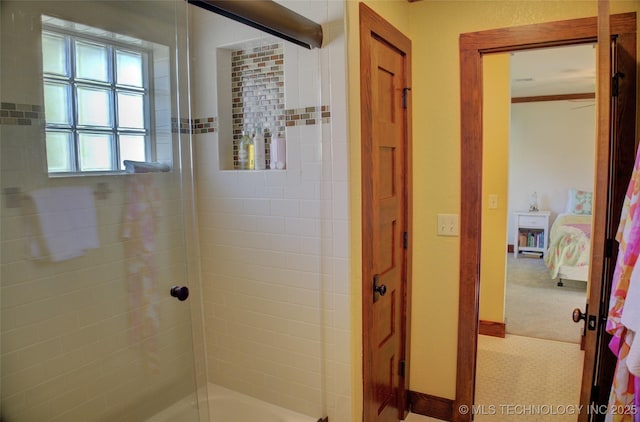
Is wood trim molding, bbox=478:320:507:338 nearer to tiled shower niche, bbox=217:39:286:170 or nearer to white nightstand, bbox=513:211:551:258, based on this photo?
A: tiled shower niche, bbox=217:39:286:170

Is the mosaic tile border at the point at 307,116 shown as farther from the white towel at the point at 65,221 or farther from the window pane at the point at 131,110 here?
the white towel at the point at 65,221

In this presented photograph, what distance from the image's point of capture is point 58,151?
1383 mm

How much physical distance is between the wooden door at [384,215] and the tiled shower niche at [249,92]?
1.38 ft

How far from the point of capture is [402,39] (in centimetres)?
234

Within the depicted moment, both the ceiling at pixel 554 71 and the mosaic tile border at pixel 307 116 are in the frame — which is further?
the ceiling at pixel 554 71

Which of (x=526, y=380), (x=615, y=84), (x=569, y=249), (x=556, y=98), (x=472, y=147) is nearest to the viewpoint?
(x=615, y=84)

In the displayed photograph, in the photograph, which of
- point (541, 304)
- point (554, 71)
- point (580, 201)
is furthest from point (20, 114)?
point (580, 201)

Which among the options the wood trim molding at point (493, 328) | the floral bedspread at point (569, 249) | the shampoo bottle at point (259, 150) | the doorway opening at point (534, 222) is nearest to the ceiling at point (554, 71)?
the doorway opening at point (534, 222)

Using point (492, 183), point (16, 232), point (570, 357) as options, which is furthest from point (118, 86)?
point (570, 357)

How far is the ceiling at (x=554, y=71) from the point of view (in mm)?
3873

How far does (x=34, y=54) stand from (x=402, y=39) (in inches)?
67.8

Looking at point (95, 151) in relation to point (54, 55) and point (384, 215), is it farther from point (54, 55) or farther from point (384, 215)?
point (384, 215)

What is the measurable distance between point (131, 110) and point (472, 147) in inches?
67.6

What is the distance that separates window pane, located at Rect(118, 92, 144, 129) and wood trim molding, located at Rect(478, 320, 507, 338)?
3188 mm
